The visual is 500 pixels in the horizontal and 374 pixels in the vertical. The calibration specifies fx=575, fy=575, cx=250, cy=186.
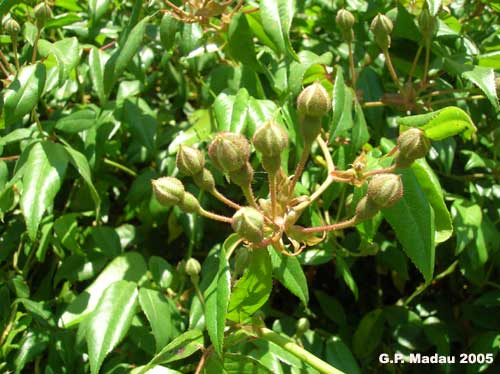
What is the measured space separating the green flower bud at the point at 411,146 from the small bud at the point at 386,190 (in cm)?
6

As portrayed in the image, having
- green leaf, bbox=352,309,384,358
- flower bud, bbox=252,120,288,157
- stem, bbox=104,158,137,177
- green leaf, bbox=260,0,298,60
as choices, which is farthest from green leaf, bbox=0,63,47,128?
green leaf, bbox=352,309,384,358

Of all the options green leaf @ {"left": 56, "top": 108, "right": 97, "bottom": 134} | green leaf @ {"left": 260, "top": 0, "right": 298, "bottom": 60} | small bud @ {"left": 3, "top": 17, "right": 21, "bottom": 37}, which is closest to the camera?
green leaf @ {"left": 260, "top": 0, "right": 298, "bottom": 60}

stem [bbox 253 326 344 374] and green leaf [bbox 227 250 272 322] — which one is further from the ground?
green leaf [bbox 227 250 272 322]

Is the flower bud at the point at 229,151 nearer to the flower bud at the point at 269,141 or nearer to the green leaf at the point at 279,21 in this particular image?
the flower bud at the point at 269,141

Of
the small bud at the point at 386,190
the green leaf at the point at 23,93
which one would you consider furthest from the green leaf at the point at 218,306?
the green leaf at the point at 23,93

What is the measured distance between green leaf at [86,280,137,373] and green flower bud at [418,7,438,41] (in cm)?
101

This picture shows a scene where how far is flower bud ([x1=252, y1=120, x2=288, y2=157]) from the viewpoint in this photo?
3.35ft

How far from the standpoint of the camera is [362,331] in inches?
73.6

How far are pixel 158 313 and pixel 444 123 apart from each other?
0.81 metres

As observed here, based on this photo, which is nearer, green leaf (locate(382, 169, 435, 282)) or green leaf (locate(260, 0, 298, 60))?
green leaf (locate(382, 169, 435, 282))

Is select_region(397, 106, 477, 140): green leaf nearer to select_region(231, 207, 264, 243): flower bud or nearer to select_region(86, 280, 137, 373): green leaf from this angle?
select_region(231, 207, 264, 243): flower bud

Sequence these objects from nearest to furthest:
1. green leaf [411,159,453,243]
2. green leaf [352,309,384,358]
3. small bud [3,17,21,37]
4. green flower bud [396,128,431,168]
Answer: green flower bud [396,128,431,168] < green leaf [411,159,453,243] < small bud [3,17,21,37] < green leaf [352,309,384,358]

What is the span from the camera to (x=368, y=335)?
6.11 ft

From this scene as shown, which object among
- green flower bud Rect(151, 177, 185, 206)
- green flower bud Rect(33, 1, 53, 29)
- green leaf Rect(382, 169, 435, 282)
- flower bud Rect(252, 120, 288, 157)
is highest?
green flower bud Rect(33, 1, 53, 29)
